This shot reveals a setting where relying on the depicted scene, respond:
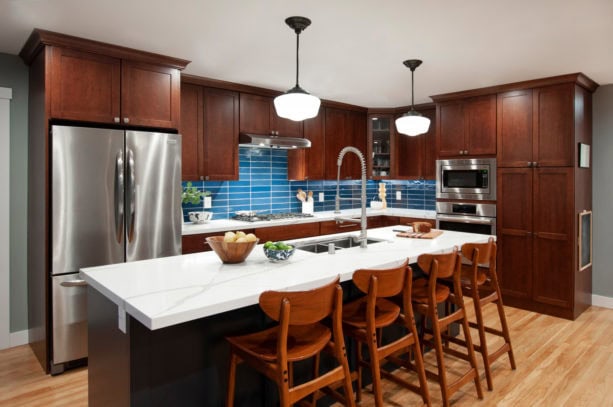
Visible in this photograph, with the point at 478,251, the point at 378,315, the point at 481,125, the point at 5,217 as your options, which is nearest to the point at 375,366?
the point at 378,315

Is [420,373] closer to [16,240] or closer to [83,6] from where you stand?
[83,6]

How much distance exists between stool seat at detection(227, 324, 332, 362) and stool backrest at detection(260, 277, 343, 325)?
0.15m

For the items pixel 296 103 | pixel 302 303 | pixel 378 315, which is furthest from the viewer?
pixel 296 103

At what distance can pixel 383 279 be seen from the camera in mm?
2201

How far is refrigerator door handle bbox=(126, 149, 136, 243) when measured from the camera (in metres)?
3.26

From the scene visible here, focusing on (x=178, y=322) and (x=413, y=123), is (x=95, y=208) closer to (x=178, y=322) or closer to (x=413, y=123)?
(x=178, y=322)

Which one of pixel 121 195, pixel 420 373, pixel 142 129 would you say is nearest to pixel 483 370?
pixel 420 373

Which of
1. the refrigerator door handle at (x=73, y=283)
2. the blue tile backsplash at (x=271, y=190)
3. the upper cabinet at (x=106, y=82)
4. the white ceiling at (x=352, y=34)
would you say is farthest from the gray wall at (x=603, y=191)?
the refrigerator door handle at (x=73, y=283)

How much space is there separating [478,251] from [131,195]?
2.54 metres

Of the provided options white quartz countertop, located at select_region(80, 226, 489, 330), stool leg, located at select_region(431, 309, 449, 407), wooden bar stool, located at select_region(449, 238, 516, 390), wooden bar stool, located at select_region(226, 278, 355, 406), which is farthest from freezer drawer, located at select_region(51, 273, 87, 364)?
wooden bar stool, located at select_region(449, 238, 516, 390)

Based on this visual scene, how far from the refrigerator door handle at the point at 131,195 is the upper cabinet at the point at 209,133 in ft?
2.97

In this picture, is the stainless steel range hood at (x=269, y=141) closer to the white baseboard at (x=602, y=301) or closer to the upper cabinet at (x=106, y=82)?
the upper cabinet at (x=106, y=82)

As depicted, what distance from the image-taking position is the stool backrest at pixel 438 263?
2.51 metres

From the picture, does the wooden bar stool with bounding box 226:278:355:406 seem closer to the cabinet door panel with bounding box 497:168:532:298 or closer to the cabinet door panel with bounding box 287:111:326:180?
the cabinet door panel with bounding box 497:168:532:298
